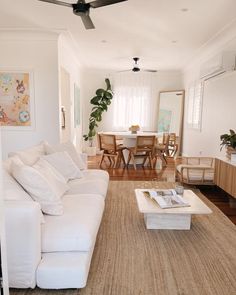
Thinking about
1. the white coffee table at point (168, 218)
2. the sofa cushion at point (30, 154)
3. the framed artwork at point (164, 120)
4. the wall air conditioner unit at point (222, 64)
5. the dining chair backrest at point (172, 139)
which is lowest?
the white coffee table at point (168, 218)

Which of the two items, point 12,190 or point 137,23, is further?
point 137,23

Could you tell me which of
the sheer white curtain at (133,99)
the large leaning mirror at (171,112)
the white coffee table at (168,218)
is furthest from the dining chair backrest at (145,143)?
the white coffee table at (168,218)

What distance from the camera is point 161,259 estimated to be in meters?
2.14

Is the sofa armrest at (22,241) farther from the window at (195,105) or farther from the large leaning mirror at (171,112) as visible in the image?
the large leaning mirror at (171,112)

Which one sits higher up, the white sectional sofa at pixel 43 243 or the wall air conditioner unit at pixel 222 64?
the wall air conditioner unit at pixel 222 64

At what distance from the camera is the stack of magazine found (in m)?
2.62

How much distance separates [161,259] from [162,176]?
310cm

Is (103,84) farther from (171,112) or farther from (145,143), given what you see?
(145,143)

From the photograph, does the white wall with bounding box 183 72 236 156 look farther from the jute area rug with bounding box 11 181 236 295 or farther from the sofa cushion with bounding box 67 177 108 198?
the sofa cushion with bounding box 67 177 108 198

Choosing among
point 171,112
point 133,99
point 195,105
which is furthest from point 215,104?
point 133,99

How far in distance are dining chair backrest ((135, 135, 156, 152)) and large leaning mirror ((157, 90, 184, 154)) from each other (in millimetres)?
2314

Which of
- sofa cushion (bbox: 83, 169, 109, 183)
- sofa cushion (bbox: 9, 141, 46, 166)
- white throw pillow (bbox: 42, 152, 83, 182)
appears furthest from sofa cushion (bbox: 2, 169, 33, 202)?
sofa cushion (bbox: 83, 169, 109, 183)

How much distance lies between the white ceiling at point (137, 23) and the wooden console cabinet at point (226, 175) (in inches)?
84.5

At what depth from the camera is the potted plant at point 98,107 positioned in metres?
7.54
